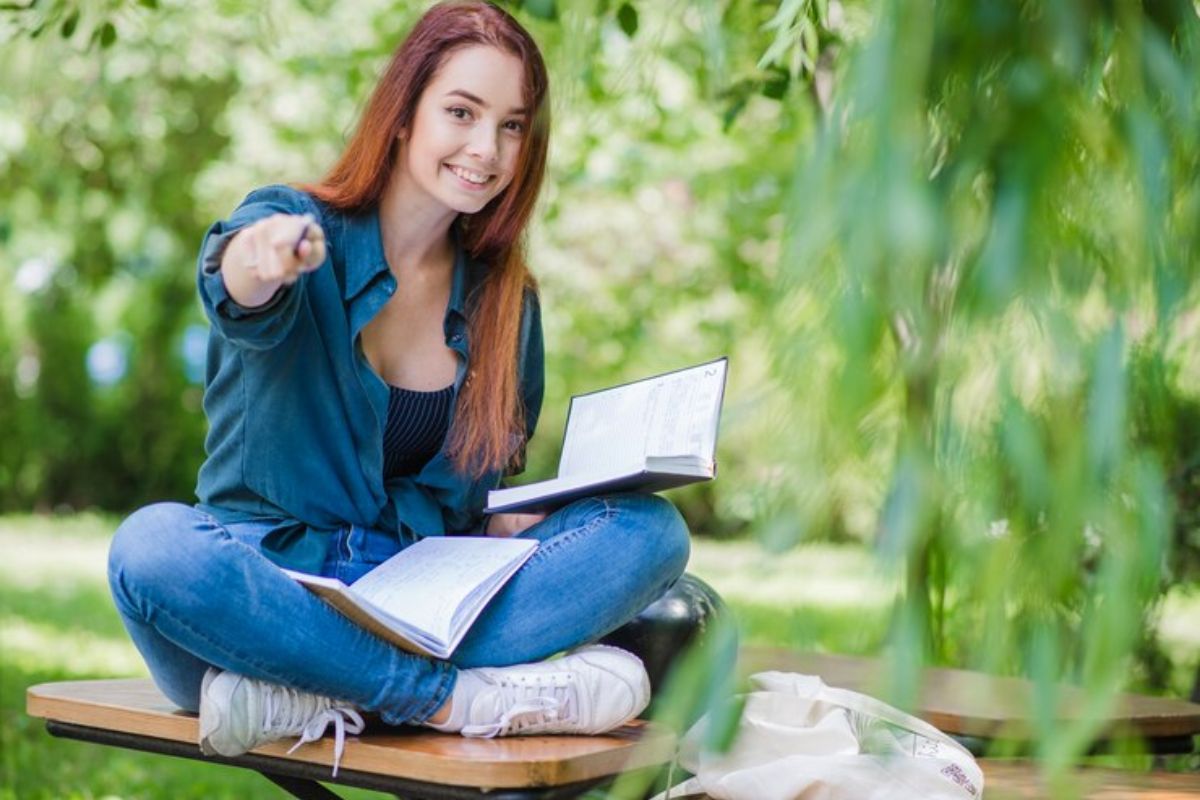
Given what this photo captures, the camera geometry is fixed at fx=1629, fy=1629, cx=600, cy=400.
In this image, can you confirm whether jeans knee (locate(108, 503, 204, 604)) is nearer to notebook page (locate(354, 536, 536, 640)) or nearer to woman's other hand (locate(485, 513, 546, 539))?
notebook page (locate(354, 536, 536, 640))

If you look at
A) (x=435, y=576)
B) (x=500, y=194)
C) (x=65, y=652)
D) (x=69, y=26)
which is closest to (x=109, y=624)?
(x=65, y=652)

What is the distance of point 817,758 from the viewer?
6.55ft

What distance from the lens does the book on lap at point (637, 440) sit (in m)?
2.03

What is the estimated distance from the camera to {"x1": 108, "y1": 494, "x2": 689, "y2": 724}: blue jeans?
188 centimetres

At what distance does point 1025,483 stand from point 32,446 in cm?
1199

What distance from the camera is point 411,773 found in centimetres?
183

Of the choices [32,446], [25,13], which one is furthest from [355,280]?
[32,446]

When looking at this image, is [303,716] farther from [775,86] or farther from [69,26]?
[775,86]

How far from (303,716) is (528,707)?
10.6 inches

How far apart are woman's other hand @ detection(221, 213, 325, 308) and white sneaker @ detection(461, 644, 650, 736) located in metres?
0.56

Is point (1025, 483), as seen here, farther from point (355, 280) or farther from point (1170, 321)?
point (355, 280)

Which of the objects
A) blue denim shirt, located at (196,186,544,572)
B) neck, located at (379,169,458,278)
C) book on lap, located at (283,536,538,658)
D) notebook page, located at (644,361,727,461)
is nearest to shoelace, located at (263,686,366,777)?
book on lap, located at (283,536,538,658)

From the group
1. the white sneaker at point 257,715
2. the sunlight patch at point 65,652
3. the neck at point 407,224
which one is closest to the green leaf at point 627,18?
the neck at point 407,224

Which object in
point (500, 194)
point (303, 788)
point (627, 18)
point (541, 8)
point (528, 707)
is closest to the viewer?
point (528, 707)
